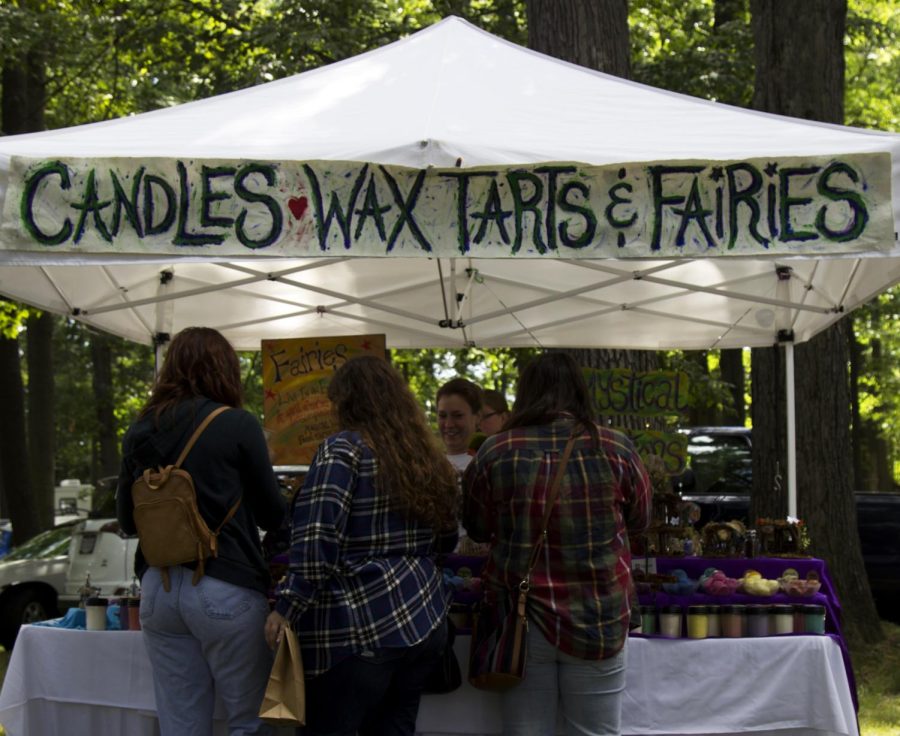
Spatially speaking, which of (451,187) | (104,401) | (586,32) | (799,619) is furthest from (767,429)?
(104,401)

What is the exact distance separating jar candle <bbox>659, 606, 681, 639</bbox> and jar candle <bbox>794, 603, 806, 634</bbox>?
1.50 feet

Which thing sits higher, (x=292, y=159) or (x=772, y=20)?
(x=772, y=20)

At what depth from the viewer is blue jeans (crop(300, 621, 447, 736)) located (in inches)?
138

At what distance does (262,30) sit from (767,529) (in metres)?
9.33

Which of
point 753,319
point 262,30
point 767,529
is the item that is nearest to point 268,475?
point 767,529

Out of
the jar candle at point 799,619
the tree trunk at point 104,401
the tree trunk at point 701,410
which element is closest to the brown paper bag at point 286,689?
the jar candle at point 799,619

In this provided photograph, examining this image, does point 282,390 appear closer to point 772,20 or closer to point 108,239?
point 108,239

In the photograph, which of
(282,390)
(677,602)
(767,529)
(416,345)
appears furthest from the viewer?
(416,345)

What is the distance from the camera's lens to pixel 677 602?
4.38 m

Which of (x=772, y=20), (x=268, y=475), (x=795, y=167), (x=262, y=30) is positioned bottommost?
(x=268, y=475)

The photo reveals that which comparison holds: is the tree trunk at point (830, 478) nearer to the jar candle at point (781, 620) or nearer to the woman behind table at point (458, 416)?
the woman behind table at point (458, 416)

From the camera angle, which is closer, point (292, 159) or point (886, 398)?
point (292, 159)

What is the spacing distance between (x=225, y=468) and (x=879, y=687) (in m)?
5.85

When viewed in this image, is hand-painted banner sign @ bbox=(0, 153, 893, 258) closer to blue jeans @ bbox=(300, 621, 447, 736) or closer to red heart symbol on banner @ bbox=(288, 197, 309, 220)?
red heart symbol on banner @ bbox=(288, 197, 309, 220)
